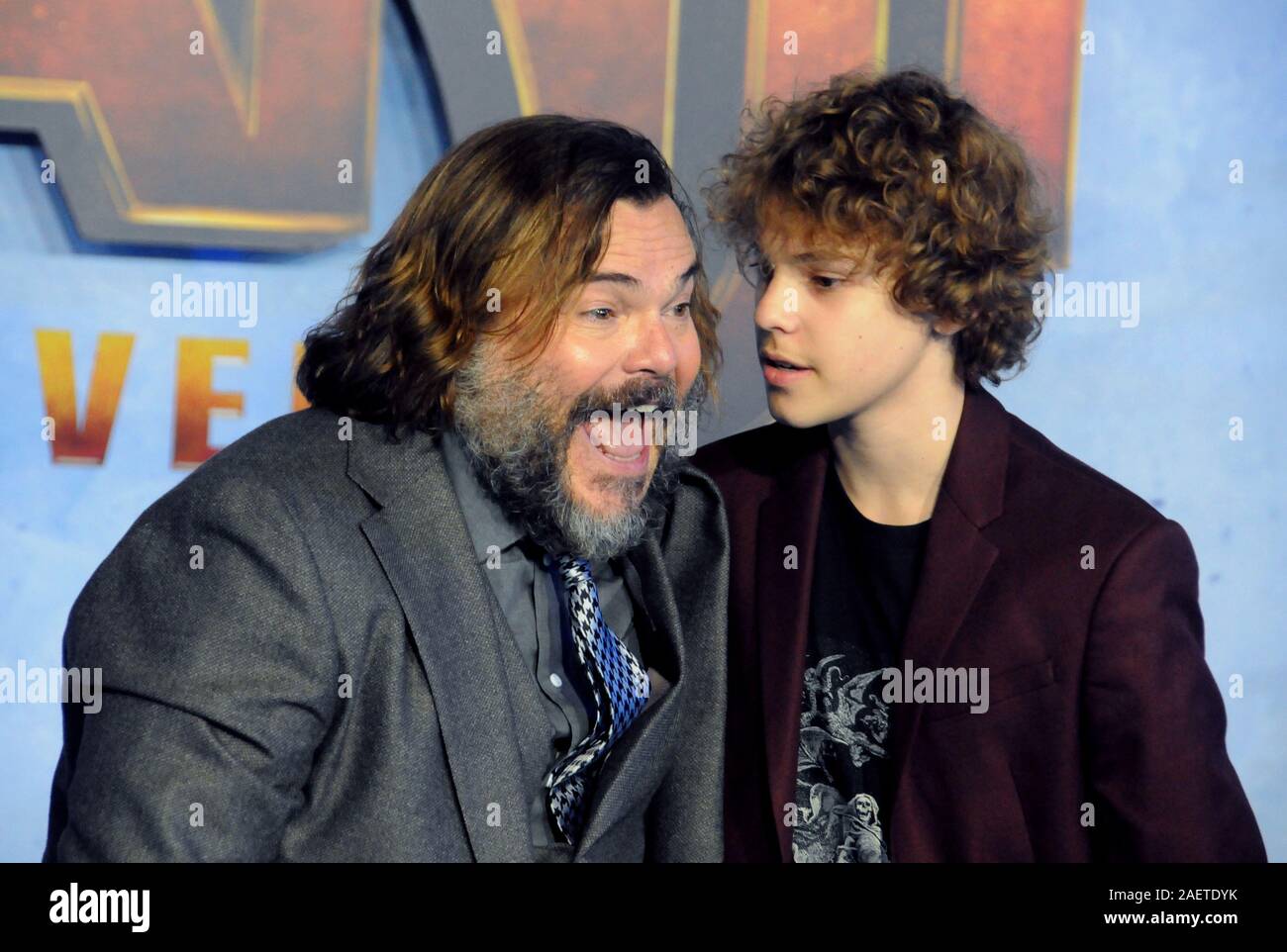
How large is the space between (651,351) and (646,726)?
61cm

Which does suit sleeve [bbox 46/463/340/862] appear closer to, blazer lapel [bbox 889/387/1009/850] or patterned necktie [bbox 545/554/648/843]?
patterned necktie [bbox 545/554/648/843]

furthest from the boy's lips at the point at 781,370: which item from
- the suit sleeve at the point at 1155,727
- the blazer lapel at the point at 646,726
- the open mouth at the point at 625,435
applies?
the suit sleeve at the point at 1155,727

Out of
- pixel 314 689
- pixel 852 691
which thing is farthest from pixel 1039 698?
pixel 314 689

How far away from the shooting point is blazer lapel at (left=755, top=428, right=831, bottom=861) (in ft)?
7.46

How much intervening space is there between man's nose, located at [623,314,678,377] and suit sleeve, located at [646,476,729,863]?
0.92ft

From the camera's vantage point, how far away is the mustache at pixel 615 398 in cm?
230

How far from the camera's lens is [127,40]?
3.46m

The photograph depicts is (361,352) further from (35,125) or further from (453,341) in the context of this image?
(35,125)

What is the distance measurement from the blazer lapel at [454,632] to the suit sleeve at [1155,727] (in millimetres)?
904

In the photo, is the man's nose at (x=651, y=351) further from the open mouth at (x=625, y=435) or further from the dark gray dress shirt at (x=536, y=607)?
the dark gray dress shirt at (x=536, y=607)

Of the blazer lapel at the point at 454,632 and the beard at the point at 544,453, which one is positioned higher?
the beard at the point at 544,453

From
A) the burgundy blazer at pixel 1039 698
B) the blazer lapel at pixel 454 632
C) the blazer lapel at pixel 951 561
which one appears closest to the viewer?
the blazer lapel at pixel 454 632

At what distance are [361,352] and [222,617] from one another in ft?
1.99
